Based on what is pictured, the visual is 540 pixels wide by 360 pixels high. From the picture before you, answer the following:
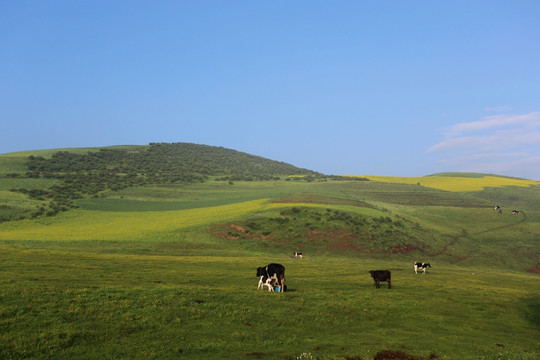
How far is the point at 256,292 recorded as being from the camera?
2900 cm

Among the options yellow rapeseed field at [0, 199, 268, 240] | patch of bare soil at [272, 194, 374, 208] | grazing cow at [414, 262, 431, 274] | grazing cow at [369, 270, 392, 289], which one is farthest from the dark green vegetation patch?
grazing cow at [369, 270, 392, 289]

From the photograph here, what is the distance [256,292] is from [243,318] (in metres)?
5.76

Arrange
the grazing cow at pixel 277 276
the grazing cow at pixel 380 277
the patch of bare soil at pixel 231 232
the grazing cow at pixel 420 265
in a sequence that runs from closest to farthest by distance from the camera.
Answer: the grazing cow at pixel 277 276 < the grazing cow at pixel 380 277 < the grazing cow at pixel 420 265 < the patch of bare soil at pixel 231 232

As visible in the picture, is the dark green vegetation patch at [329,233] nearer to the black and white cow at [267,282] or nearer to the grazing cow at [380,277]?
the grazing cow at [380,277]

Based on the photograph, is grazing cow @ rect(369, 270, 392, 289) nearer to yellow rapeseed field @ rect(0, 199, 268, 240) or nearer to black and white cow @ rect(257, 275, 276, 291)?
black and white cow @ rect(257, 275, 276, 291)

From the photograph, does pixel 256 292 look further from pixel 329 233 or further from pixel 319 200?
pixel 319 200

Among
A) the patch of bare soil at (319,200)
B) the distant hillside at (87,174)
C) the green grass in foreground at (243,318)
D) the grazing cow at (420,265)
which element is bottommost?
the grazing cow at (420,265)

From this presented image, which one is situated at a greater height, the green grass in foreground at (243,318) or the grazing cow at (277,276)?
the grazing cow at (277,276)

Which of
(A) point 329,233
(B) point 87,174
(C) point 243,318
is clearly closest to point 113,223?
(A) point 329,233

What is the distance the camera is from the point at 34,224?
81000mm

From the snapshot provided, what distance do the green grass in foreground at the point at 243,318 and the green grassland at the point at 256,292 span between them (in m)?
0.10

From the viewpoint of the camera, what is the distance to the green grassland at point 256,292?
63.2 feet

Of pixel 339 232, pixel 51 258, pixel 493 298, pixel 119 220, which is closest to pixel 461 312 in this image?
pixel 493 298

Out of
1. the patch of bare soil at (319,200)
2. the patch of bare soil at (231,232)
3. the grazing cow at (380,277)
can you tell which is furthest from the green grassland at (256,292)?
the patch of bare soil at (319,200)
